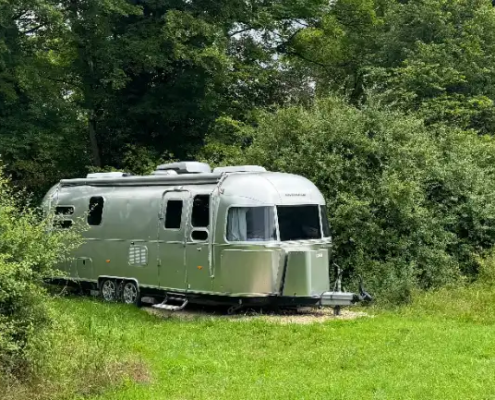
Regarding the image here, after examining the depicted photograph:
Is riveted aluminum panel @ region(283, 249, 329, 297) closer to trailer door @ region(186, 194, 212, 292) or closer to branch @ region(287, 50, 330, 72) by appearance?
trailer door @ region(186, 194, 212, 292)

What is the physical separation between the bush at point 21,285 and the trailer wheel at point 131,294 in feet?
23.1

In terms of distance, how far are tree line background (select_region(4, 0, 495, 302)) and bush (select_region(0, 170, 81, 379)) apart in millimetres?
8390

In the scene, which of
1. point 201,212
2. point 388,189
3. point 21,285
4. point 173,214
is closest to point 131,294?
point 173,214

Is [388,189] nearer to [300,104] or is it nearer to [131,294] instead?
[300,104]

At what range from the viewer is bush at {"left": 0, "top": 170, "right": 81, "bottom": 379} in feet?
25.9

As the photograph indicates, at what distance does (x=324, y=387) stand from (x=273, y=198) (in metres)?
5.93

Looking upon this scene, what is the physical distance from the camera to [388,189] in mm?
16016

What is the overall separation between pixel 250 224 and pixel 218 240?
2.33 ft

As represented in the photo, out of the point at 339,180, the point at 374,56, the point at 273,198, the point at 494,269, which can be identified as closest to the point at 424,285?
the point at 494,269

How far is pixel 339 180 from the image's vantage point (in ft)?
54.0

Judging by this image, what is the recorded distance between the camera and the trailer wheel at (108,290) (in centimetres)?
1661

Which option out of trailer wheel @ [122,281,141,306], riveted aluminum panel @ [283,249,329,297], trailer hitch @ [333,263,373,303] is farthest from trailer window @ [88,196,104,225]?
trailer hitch @ [333,263,373,303]

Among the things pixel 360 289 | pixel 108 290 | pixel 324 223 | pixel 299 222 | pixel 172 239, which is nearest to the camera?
pixel 299 222

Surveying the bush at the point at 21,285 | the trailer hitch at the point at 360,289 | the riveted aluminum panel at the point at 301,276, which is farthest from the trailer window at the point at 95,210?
the bush at the point at 21,285
